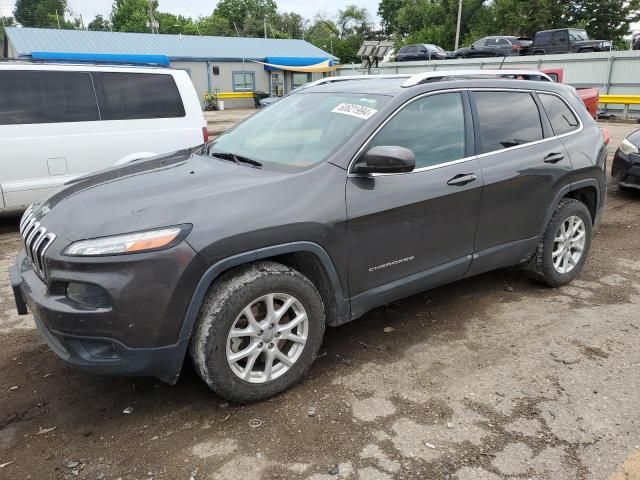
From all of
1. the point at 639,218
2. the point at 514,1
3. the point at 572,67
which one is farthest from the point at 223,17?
the point at 639,218

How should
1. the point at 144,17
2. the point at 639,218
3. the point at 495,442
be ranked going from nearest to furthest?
the point at 495,442
the point at 639,218
the point at 144,17

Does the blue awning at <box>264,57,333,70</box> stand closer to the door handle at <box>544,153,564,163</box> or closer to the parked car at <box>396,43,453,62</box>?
the parked car at <box>396,43,453,62</box>

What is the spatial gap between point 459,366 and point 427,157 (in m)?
1.36

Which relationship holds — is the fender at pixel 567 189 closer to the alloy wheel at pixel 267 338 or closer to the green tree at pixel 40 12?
the alloy wheel at pixel 267 338

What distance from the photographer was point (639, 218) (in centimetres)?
702

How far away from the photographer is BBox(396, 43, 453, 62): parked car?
103 feet

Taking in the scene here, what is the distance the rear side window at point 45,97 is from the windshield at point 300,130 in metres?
3.09

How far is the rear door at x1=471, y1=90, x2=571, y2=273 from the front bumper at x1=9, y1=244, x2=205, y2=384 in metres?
2.24

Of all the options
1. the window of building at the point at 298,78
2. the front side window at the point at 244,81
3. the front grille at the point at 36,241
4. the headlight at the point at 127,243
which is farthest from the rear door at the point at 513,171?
the window of building at the point at 298,78

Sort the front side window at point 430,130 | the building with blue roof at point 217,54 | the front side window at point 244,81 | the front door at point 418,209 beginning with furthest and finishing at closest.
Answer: the front side window at point 244,81 < the building with blue roof at point 217,54 < the front side window at point 430,130 < the front door at point 418,209

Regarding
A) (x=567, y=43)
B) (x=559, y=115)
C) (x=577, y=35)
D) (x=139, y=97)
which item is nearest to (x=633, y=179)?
(x=559, y=115)

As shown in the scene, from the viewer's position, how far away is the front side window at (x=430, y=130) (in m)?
3.35

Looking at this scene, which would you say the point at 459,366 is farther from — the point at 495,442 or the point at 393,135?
the point at 393,135

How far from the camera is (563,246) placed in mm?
4465
